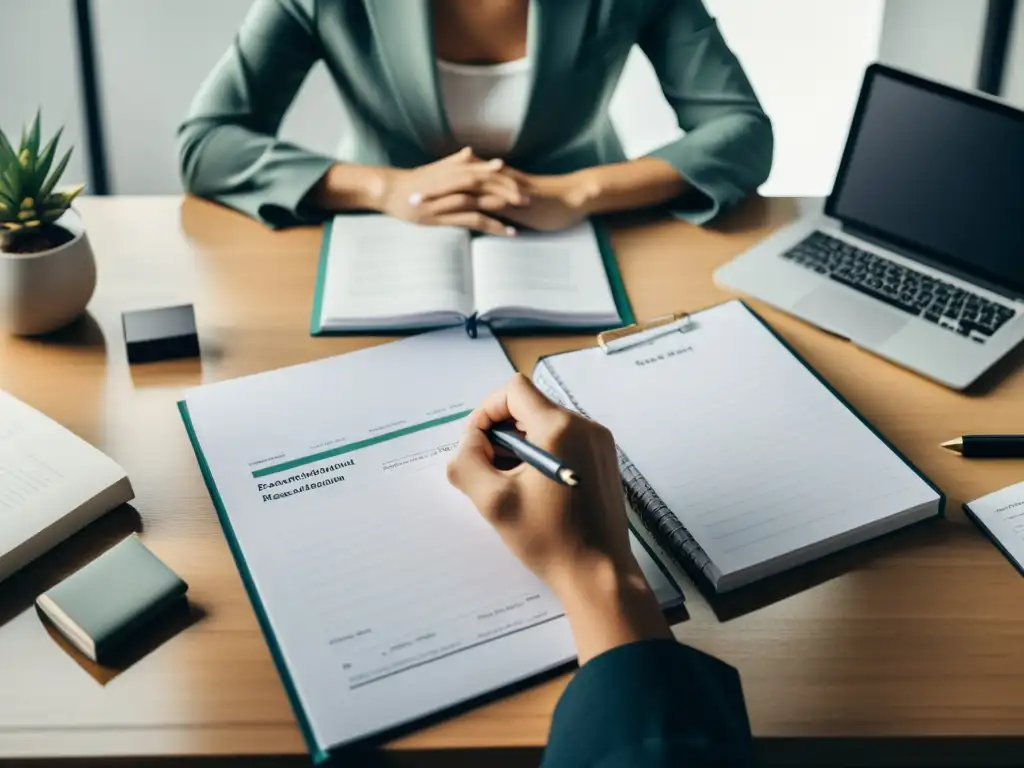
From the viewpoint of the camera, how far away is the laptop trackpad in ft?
3.40

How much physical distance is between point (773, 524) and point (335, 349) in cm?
46

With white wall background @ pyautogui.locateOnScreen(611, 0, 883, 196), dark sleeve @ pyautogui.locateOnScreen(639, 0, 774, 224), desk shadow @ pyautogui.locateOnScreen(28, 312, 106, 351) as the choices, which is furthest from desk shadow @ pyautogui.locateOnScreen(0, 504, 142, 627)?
white wall background @ pyautogui.locateOnScreen(611, 0, 883, 196)

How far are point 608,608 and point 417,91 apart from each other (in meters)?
0.86

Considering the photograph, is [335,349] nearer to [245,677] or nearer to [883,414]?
[245,677]

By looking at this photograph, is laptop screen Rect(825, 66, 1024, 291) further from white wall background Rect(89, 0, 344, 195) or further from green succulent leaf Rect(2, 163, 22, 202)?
white wall background Rect(89, 0, 344, 195)

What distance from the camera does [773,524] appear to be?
31.6 inches

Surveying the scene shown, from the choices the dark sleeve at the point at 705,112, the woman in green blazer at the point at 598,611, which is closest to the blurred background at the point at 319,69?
the dark sleeve at the point at 705,112

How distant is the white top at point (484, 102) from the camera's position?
143 centimetres

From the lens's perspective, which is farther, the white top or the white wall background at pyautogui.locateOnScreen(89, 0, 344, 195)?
the white wall background at pyautogui.locateOnScreen(89, 0, 344, 195)

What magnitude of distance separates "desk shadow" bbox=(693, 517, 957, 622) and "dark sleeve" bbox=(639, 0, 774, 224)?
524 mm

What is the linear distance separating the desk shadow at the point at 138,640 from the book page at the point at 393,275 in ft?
1.23

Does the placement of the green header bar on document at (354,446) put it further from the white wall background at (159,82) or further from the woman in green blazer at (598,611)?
the white wall background at (159,82)

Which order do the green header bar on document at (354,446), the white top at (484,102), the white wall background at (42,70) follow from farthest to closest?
the white wall background at (42,70)
the white top at (484,102)
the green header bar on document at (354,446)

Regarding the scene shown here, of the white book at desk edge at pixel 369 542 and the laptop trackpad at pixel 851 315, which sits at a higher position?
the laptop trackpad at pixel 851 315
